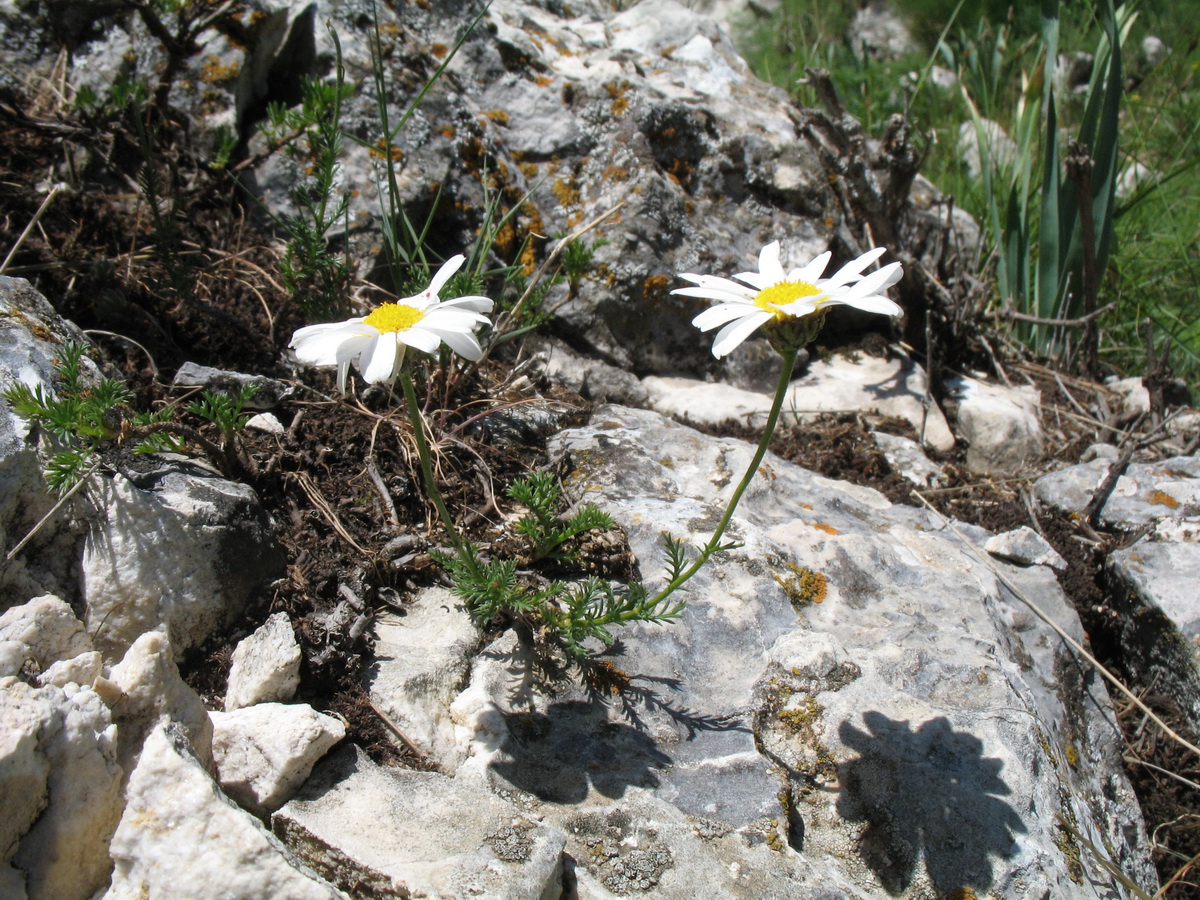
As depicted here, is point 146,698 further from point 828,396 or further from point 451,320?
point 828,396

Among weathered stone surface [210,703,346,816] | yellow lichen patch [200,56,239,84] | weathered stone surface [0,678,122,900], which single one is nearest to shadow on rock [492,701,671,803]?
weathered stone surface [210,703,346,816]

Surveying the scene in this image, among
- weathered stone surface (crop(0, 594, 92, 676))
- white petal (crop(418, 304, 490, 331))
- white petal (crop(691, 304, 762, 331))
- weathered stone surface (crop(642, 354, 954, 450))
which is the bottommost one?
weathered stone surface (crop(642, 354, 954, 450))

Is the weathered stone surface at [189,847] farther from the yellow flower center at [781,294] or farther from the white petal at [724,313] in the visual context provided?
the yellow flower center at [781,294]

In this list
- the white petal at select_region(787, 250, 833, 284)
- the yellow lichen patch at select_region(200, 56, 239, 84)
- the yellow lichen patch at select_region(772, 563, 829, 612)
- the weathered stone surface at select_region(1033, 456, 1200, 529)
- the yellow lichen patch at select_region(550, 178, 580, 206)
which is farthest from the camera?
the yellow lichen patch at select_region(550, 178, 580, 206)

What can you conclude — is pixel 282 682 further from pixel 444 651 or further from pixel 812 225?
pixel 812 225

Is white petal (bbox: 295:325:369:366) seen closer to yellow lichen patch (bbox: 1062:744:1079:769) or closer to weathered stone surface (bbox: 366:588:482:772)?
weathered stone surface (bbox: 366:588:482:772)

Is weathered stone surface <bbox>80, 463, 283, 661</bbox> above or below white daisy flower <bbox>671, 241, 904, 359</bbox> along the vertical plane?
below

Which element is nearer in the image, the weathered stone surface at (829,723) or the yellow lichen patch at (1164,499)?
the weathered stone surface at (829,723)

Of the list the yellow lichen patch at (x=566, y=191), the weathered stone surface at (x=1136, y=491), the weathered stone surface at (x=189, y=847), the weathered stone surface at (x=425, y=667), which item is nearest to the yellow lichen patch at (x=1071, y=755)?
the weathered stone surface at (x=1136, y=491)
